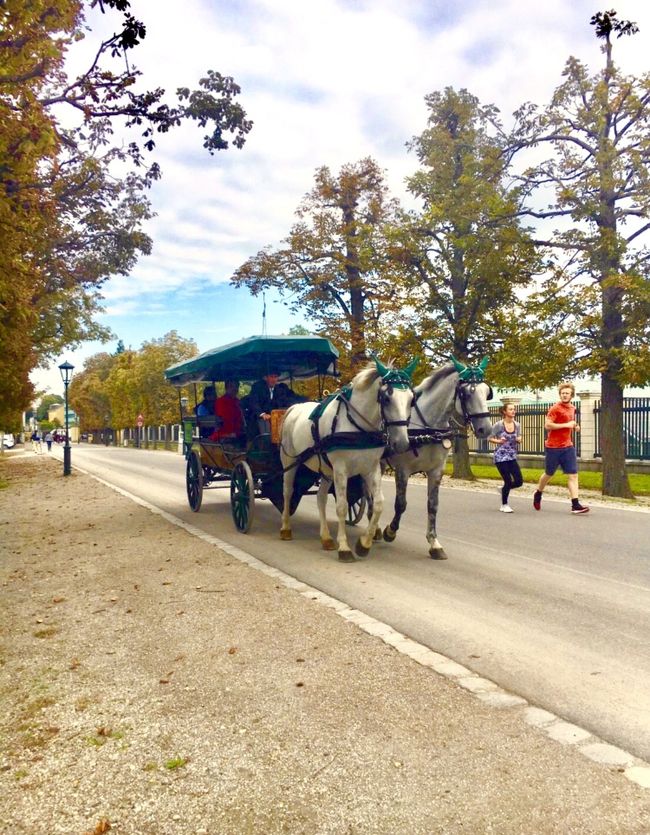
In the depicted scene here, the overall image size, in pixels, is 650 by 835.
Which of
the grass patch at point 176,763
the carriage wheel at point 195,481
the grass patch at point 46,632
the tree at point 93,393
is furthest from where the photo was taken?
the tree at point 93,393

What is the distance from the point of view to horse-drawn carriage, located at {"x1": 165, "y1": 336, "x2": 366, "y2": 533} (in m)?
9.73

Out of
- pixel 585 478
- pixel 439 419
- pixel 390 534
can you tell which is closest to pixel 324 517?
pixel 390 534

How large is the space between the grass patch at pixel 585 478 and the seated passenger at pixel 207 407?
9.69 meters

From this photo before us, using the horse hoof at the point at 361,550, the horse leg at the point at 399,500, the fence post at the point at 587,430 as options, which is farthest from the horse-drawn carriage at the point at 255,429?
the fence post at the point at 587,430

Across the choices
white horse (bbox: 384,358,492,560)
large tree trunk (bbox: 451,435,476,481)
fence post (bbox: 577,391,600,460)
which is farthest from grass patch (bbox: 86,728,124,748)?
fence post (bbox: 577,391,600,460)

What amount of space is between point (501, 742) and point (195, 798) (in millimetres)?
1514

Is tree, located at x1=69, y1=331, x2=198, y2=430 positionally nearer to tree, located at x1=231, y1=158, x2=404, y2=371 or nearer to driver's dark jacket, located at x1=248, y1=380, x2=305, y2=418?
tree, located at x1=231, y1=158, x2=404, y2=371

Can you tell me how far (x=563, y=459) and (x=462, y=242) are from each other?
24.9 ft

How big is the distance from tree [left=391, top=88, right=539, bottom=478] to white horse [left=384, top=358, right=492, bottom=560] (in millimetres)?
9304

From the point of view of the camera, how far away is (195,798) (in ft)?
9.87

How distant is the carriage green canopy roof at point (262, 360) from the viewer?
31.9 feet

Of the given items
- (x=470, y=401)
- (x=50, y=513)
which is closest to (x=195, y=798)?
(x=470, y=401)

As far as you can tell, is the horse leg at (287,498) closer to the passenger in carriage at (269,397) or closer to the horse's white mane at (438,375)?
the passenger in carriage at (269,397)

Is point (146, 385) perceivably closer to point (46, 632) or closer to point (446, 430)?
→ point (446, 430)
